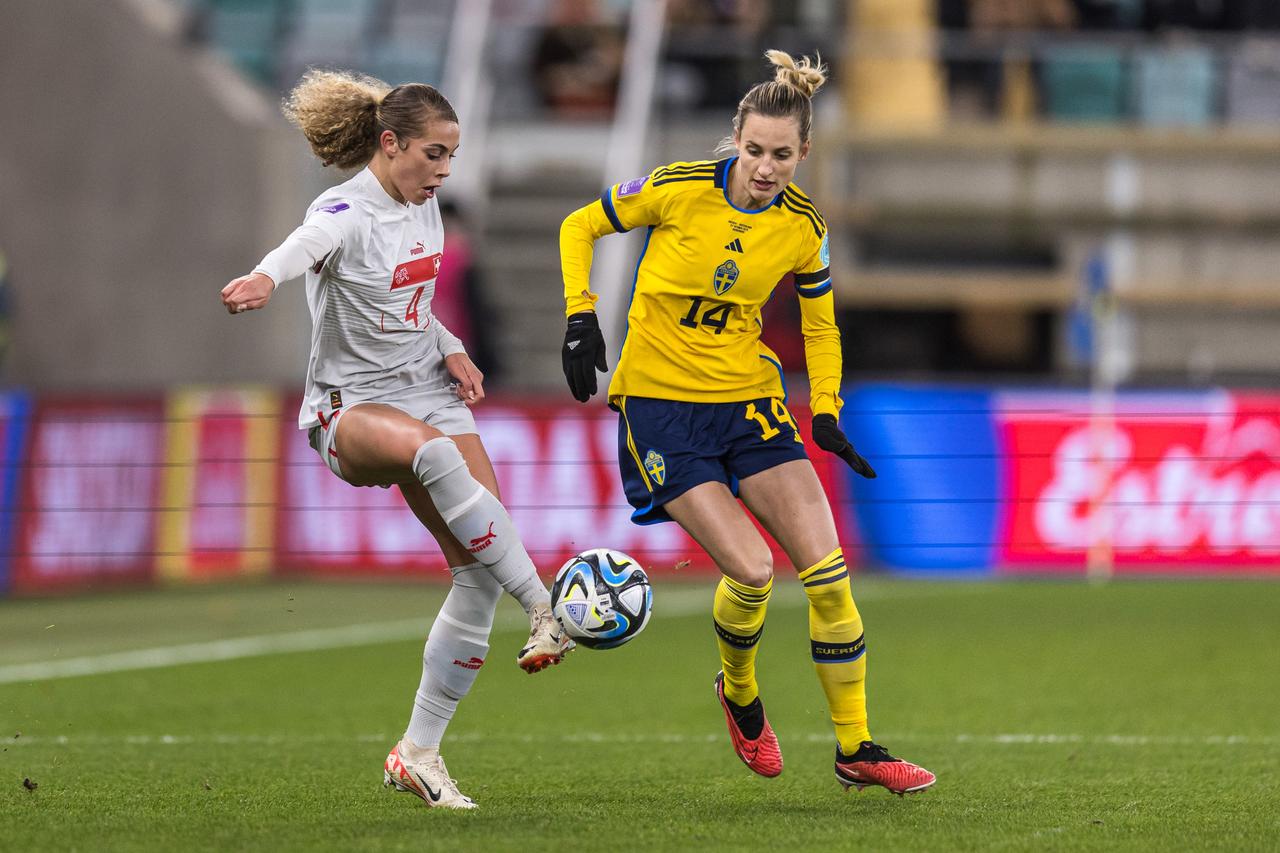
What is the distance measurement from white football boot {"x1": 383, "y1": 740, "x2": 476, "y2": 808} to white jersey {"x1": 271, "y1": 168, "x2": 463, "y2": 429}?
1111 mm

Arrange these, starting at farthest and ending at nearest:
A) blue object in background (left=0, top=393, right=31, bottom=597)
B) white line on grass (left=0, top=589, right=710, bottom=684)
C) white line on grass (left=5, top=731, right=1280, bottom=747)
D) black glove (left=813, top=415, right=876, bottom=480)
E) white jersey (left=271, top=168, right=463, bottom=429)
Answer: blue object in background (left=0, top=393, right=31, bottom=597)
white line on grass (left=0, top=589, right=710, bottom=684)
white line on grass (left=5, top=731, right=1280, bottom=747)
black glove (left=813, top=415, right=876, bottom=480)
white jersey (left=271, top=168, right=463, bottom=429)

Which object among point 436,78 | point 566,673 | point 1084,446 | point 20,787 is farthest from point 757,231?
point 436,78

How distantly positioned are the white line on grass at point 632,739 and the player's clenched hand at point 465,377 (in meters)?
2.26

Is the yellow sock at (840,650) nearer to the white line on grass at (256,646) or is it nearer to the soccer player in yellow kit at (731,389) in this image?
the soccer player in yellow kit at (731,389)

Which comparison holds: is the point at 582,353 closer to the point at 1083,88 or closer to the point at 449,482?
the point at 449,482

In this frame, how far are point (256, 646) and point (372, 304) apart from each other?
256 inches

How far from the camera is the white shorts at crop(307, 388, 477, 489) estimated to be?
259 inches

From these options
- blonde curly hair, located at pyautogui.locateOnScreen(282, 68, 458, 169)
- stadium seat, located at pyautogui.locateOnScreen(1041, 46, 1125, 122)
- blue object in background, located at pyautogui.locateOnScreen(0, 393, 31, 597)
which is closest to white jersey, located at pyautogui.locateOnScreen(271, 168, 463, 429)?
blonde curly hair, located at pyautogui.locateOnScreen(282, 68, 458, 169)

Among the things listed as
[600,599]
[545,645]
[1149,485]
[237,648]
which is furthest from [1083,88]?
[545,645]

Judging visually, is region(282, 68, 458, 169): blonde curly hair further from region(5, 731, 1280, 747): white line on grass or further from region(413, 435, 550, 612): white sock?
region(5, 731, 1280, 747): white line on grass

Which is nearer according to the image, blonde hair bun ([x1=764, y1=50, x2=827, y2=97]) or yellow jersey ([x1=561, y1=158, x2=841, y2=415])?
blonde hair bun ([x1=764, y1=50, x2=827, y2=97])

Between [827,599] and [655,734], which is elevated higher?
[827,599]

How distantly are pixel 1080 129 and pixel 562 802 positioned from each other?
1473 cm

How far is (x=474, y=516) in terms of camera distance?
639 cm
